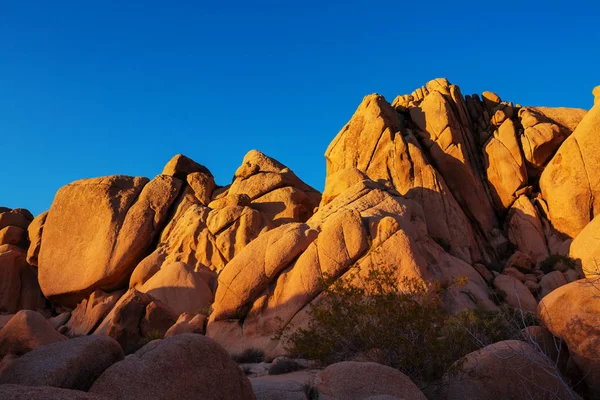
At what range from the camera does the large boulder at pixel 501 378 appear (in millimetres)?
10125

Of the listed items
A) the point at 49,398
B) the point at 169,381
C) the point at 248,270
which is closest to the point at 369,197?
the point at 248,270

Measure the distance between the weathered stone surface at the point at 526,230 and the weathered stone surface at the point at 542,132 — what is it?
3282 mm

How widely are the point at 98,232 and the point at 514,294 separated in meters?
24.7

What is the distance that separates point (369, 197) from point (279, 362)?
1109cm

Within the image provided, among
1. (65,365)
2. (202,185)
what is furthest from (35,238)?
(65,365)

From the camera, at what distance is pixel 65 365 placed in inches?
303

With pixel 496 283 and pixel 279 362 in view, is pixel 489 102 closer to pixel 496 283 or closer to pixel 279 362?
pixel 496 283

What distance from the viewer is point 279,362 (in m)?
14.7

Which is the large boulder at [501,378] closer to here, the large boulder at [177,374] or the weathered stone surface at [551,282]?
the large boulder at [177,374]

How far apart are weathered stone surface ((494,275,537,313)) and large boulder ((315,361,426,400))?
50.2 feet

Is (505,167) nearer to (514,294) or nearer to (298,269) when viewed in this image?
(514,294)

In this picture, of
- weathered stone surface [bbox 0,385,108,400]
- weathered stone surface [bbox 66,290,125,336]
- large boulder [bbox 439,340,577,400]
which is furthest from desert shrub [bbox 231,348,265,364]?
weathered stone surface [bbox 0,385,108,400]

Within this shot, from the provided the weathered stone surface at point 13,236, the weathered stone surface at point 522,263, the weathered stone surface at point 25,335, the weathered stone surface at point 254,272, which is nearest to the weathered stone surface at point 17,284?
the weathered stone surface at point 13,236

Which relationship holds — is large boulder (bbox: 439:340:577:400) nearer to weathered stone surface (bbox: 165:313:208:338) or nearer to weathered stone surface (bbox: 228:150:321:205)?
weathered stone surface (bbox: 165:313:208:338)
